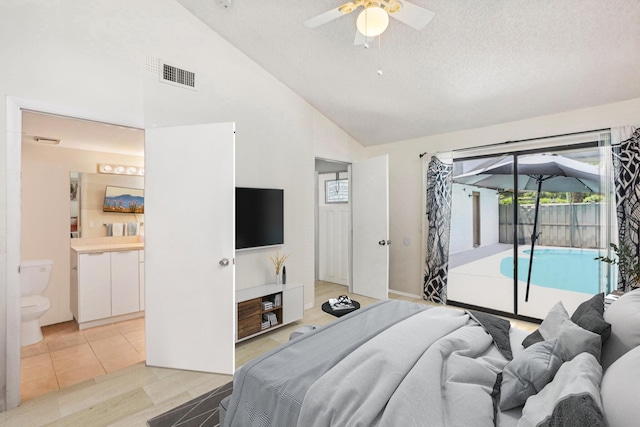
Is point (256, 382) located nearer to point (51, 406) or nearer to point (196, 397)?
point (196, 397)

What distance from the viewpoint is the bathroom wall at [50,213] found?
3432mm

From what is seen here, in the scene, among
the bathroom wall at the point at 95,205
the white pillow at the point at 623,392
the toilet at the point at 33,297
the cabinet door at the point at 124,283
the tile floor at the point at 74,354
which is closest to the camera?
the white pillow at the point at 623,392

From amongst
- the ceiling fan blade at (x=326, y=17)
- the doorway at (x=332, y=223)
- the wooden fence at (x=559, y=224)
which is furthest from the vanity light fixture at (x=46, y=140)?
the wooden fence at (x=559, y=224)

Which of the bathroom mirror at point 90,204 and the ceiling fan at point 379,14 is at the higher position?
the ceiling fan at point 379,14

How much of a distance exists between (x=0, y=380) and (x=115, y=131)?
7.82 ft

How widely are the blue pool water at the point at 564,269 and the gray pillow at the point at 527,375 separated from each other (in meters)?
2.91

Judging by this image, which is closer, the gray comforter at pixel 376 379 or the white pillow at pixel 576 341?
the gray comforter at pixel 376 379

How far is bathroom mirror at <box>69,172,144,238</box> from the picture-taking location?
12.4 ft

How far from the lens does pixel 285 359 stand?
5.05 ft

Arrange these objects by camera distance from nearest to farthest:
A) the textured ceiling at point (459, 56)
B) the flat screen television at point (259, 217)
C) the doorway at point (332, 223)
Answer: the textured ceiling at point (459, 56) → the flat screen television at point (259, 217) → the doorway at point (332, 223)

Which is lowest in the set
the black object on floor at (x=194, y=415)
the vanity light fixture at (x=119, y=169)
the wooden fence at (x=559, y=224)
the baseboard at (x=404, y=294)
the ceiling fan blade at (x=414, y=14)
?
the black object on floor at (x=194, y=415)

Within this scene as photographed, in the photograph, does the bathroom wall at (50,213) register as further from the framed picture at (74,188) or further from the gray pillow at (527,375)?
the gray pillow at (527,375)

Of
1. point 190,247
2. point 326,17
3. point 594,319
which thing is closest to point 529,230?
point 594,319

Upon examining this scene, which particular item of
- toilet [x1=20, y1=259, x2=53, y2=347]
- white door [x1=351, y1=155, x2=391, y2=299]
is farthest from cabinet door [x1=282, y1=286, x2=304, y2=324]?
toilet [x1=20, y1=259, x2=53, y2=347]
